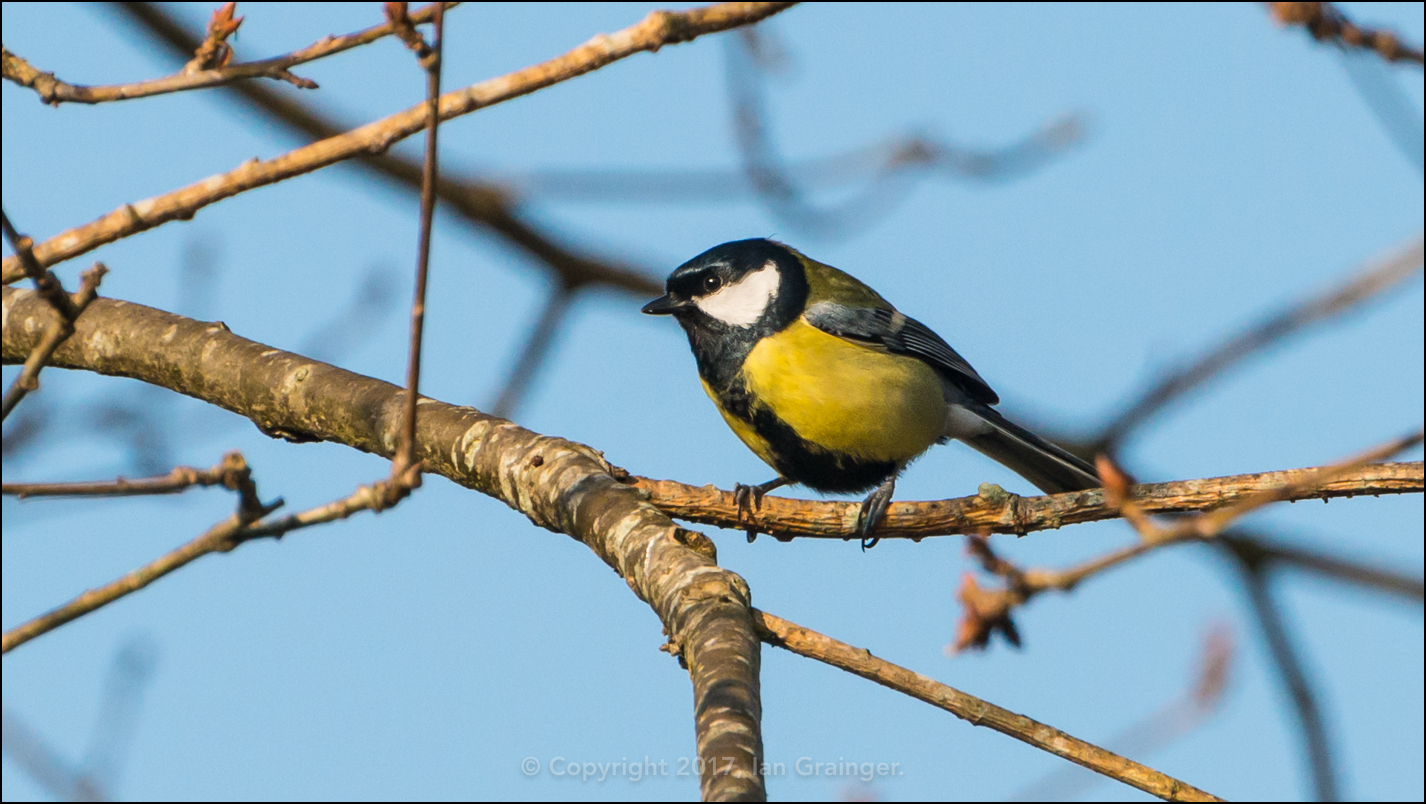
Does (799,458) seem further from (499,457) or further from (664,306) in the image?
(499,457)

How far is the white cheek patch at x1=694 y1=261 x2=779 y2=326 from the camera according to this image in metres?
4.94

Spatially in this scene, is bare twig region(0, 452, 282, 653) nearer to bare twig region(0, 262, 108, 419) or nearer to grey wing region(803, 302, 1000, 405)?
bare twig region(0, 262, 108, 419)

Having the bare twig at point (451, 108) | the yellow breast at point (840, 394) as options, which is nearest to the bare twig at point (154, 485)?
the bare twig at point (451, 108)

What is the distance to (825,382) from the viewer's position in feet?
15.3

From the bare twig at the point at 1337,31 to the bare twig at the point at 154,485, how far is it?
185 cm

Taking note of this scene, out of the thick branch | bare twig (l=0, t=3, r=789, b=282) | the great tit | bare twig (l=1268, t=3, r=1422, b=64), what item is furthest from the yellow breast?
bare twig (l=0, t=3, r=789, b=282)

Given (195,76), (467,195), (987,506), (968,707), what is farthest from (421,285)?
(467,195)

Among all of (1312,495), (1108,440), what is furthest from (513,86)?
(1108,440)

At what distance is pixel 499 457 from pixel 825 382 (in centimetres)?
175

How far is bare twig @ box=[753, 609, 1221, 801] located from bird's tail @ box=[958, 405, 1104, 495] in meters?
2.32

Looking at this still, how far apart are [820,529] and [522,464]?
967 millimetres

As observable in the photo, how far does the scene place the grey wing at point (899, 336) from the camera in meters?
5.04

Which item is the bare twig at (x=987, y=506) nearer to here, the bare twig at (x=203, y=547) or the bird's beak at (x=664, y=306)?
the bird's beak at (x=664, y=306)

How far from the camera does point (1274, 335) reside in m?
2.93
